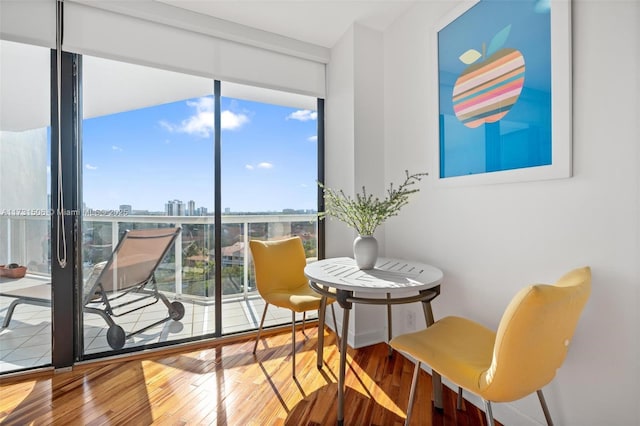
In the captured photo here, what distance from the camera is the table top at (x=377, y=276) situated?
4.51 feet

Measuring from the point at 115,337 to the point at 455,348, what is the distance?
89.7 inches

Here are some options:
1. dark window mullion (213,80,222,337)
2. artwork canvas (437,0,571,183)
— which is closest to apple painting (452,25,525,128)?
artwork canvas (437,0,571,183)

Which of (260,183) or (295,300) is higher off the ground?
(260,183)

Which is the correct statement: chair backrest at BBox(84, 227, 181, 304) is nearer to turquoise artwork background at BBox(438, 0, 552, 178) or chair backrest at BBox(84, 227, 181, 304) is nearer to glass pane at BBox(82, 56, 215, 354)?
glass pane at BBox(82, 56, 215, 354)

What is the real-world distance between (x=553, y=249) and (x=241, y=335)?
2.22 m

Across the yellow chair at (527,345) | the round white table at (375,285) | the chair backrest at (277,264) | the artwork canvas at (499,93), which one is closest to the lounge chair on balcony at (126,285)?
the chair backrest at (277,264)

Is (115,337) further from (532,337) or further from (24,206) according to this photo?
(532,337)

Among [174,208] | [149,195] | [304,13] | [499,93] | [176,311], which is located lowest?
[176,311]

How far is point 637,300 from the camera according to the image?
1.02 m

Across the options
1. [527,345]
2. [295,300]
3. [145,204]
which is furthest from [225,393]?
[527,345]

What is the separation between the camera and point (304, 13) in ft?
7.13

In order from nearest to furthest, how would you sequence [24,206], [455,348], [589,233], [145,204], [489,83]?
1. [589,233]
2. [455,348]
3. [489,83]
4. [24,206]
5. [145,204]

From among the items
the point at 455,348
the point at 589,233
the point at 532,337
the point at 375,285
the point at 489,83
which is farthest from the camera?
the point at 489,83

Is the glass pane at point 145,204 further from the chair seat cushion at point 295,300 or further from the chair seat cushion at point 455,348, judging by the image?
the chair seat cushion at point 455,348
